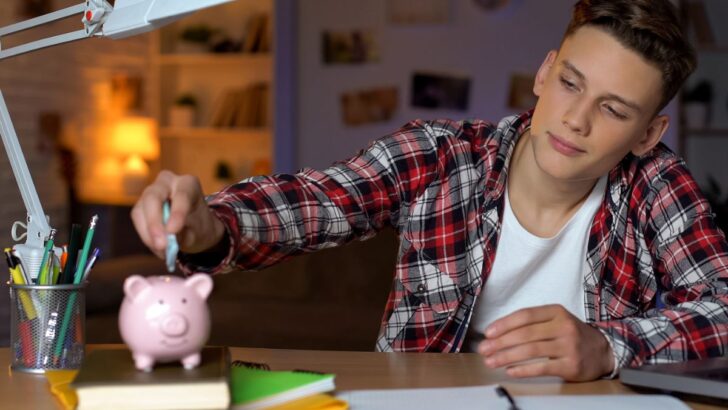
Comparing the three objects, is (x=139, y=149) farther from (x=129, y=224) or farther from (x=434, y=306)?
(x=434, y=306)

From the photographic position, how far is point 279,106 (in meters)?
4.71

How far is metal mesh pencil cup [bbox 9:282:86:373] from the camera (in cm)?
108

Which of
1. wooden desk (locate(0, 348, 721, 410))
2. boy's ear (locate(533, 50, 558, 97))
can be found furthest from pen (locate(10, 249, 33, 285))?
boy's ear (locate(533, 50, 558, 97))

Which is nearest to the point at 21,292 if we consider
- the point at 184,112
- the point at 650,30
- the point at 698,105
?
the point at 650,30

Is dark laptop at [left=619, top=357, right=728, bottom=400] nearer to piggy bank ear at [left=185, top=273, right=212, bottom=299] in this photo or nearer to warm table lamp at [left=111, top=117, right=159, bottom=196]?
piggy bank ear at [left=185, top=273, right=212, bottom=299]

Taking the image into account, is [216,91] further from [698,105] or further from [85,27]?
[85,27]

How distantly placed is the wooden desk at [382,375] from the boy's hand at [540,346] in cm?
2

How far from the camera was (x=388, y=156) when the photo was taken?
4.75 ft

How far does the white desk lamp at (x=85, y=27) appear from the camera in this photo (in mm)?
949

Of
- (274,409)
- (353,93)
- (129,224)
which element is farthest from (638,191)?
(129,224)

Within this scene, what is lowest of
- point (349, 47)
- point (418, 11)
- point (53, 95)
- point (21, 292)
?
point (21, 292)

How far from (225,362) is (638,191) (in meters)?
0.85

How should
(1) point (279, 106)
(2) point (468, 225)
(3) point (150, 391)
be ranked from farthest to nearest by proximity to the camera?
(1) point (279, 106), (2) point (468, 225), (3) point (150, 391)

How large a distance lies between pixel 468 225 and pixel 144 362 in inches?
29.1
